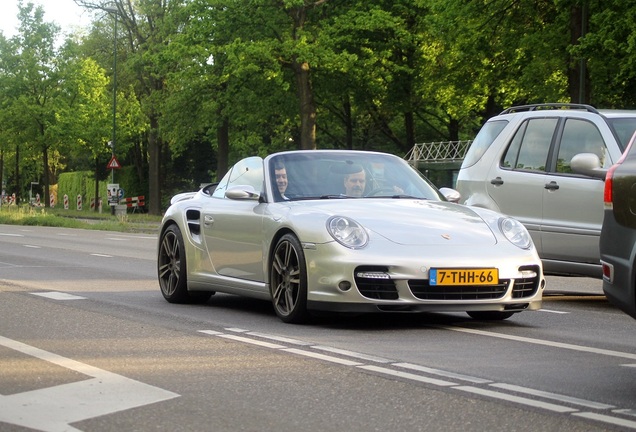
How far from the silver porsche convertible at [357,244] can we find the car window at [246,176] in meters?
0.02

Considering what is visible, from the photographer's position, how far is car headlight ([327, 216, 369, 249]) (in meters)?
9.11

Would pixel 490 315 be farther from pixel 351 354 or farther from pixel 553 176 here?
pixel 553 176

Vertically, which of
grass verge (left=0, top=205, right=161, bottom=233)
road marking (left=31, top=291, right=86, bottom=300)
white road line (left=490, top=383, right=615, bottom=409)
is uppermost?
white road line (left=490, top=383, right=615, bottom=409)

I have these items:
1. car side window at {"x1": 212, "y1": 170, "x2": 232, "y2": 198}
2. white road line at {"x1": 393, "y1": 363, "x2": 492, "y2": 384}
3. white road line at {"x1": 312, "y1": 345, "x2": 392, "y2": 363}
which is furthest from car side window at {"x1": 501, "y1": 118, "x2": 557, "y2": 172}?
white road line at {"x1": 393, "y1": 363, "x2": 492, "y2": 384}

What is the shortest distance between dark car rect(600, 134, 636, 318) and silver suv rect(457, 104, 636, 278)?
451 cm

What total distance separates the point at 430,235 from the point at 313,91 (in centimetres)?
3777

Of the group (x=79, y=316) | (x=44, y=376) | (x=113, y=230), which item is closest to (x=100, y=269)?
(x=79, y=316)

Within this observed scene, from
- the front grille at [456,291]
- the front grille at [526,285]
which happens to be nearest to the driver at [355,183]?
the front grille at [456,291]

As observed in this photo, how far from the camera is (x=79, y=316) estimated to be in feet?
33.4

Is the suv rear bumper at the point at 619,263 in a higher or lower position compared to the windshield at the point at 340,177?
lower

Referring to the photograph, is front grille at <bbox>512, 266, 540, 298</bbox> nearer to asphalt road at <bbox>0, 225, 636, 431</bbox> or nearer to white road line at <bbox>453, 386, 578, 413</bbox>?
asphalt road at <bbox>0, 225, 636, 431</bbox>

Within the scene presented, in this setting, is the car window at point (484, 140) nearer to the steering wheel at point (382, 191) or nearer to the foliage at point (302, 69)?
the steering wheel at point (382, 191)

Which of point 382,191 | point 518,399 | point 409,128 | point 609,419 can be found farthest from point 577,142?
point 409,128

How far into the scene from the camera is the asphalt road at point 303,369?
5.45 meters
